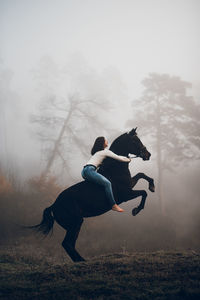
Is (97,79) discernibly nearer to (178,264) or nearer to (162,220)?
(162,220)

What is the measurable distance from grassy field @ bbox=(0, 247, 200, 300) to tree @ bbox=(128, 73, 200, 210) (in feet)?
65.7

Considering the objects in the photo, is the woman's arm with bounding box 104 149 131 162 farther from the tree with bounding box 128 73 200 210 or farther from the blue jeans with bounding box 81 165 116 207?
the tree with bounding box 128 73 200 210

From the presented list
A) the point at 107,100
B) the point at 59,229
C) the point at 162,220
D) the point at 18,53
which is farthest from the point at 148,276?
the point at 18,53

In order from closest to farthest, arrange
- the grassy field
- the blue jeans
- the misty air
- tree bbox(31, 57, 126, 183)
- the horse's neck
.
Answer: the grassy field, the misty air, the blue jeans, the horse's neck, tree bbox(31, 57, 126, 183)

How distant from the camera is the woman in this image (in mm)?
6098

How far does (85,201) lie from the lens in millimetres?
6152

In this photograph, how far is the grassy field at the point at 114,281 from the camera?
4.32 meters

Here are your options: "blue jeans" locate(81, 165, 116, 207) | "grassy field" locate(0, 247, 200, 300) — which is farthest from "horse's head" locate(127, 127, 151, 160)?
"grassy field" locate(0, 247, 200, 300)

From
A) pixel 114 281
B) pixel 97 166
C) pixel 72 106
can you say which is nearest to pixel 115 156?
pixel 97 166

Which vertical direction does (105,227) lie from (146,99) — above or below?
below

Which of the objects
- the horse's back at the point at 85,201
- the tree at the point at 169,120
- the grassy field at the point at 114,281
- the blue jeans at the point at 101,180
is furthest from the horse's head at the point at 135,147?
the tree at the point at 169,120

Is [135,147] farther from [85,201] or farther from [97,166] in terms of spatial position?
[85,201]

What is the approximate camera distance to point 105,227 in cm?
2017

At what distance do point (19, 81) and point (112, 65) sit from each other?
28.6 meters
